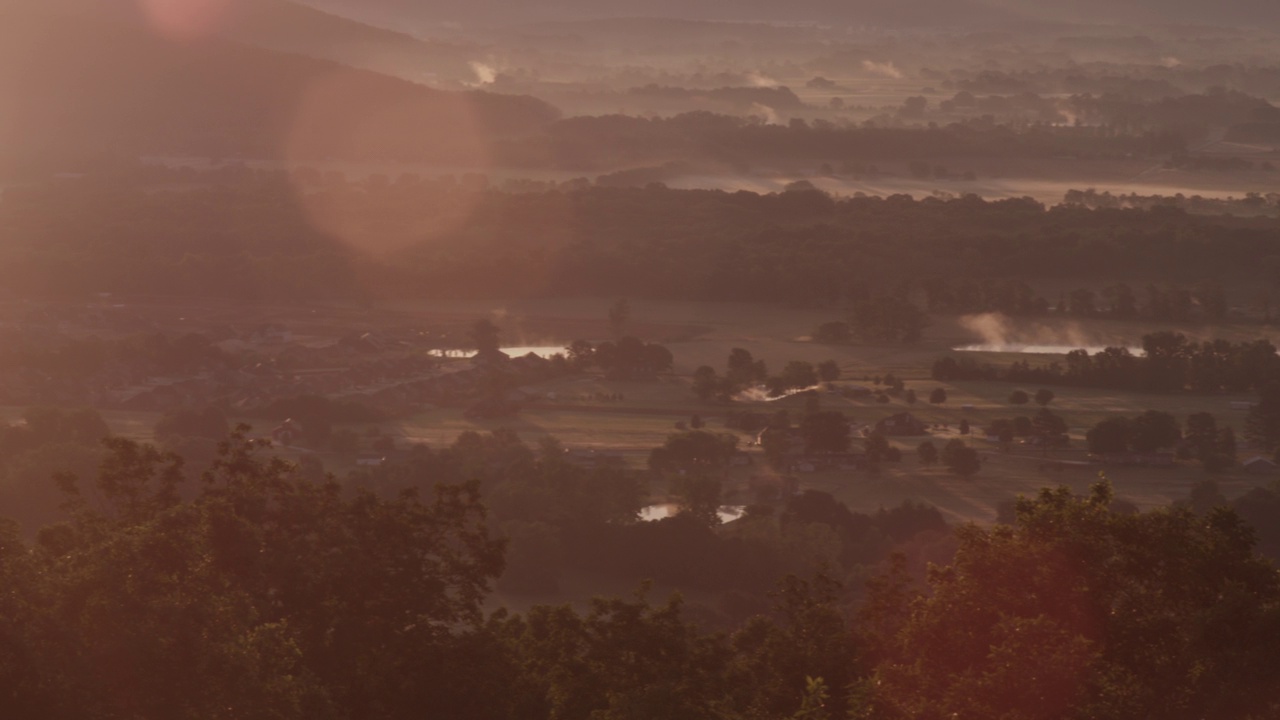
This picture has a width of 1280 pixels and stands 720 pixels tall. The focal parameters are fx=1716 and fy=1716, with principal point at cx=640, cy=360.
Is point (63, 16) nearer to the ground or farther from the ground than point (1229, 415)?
farther from the ground

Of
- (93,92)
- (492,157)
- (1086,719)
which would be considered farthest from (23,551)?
(93,92)

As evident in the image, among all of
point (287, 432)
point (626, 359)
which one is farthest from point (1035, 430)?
point (287, 432)

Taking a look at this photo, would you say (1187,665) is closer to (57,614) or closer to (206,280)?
(57,614)

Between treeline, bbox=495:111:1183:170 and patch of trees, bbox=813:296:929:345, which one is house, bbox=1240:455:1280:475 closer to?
patch of trees, bbox=813:296:929:345

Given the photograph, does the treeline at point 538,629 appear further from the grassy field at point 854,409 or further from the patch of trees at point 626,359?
the patch of trees at point 626,359

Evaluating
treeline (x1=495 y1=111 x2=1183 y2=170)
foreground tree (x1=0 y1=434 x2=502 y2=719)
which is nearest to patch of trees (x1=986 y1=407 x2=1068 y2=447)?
foreground tree (x1=0 y1=434 x2=502 y2=719)

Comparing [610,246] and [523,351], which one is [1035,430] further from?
[610,246]
